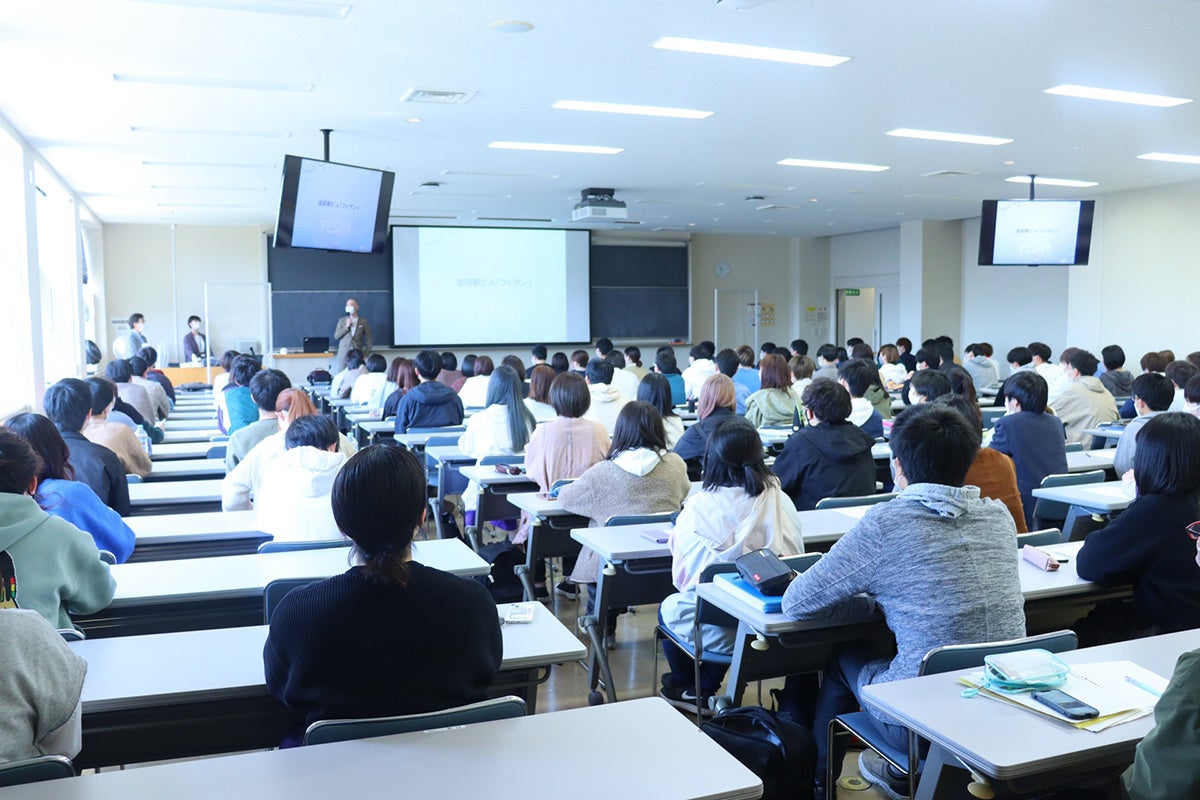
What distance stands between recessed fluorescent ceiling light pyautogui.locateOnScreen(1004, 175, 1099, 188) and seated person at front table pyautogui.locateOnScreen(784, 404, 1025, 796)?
8.80 m

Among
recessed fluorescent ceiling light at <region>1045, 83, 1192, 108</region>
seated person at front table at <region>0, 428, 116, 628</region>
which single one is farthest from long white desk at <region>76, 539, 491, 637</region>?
recessed fluorescent ceiling light at <region>1045, 83, 1192, 108</region>

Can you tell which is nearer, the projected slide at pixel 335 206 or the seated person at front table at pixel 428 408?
the projected slide at pixel 335 206

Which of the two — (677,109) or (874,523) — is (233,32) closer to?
(677,109)

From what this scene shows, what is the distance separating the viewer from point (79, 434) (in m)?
4.05

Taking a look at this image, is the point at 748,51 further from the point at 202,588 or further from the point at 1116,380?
the point at 1116,380

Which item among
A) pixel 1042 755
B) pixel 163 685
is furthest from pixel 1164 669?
pixel 163 685

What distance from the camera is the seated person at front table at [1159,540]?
2.74 meters

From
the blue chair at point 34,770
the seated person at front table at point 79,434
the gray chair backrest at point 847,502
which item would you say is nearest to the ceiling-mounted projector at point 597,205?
the gray chair backrest at point 847,502

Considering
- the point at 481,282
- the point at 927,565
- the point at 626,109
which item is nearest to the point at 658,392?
the point at 626,109

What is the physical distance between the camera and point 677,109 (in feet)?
22.1

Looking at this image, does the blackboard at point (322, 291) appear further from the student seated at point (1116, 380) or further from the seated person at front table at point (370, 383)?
the student seated at point (1116, 380)

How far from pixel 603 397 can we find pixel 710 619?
137 inches

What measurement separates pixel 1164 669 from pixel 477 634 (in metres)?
1.61

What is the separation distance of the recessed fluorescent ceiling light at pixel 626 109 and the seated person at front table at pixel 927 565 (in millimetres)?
4708
